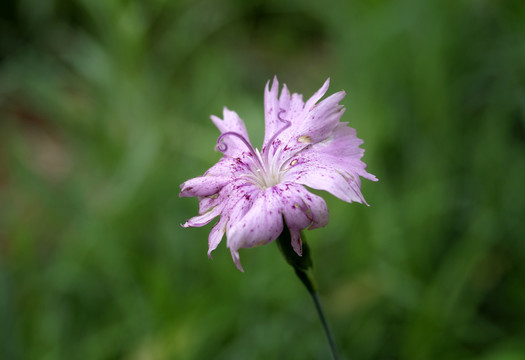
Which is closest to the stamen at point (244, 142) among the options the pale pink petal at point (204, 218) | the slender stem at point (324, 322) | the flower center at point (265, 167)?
the flower center at point (265, 167)

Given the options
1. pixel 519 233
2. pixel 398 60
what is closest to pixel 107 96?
pixel 398 60

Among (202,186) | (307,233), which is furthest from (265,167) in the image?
(307,233)

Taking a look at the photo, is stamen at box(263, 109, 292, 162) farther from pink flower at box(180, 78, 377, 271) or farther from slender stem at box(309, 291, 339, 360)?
slender stem at box(309, 291, 339, 360)

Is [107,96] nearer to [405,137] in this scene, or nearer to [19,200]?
[19,200]

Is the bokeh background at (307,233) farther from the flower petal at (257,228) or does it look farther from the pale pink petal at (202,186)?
the flower petal at (257,228)

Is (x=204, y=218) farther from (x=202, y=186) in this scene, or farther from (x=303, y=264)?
(x=303, y=264)

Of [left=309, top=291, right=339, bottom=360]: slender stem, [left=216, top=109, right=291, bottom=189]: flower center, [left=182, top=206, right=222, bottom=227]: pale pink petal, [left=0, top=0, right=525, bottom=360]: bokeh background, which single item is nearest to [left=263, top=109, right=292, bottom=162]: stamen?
[left=216, top=109, right=291, bottom=189]: flower center
